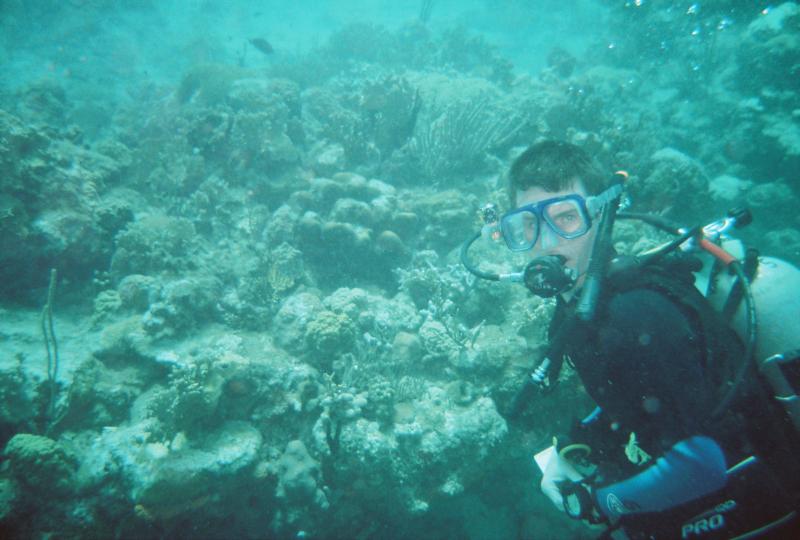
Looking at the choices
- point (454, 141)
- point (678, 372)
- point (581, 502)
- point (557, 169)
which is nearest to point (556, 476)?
point (581, 502)

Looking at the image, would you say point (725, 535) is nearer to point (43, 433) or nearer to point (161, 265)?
point (43, 433)

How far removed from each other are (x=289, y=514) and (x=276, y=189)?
563cm

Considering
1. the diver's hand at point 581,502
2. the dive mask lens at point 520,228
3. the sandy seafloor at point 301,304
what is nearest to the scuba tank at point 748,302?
the dive mask lens at point 520,228

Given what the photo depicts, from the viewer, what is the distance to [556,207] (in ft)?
8.00

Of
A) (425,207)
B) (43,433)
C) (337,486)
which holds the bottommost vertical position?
(337,486)

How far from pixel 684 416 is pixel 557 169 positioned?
66.6 inches

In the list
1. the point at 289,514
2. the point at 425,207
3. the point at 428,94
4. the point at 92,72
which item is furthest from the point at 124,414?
the point at 92,72

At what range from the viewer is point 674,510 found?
6.01 feet

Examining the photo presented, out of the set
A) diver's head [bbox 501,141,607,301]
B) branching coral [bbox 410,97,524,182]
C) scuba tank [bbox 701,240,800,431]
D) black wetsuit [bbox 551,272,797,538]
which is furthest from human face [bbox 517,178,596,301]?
branching coral [bbox 410,97,524,182]

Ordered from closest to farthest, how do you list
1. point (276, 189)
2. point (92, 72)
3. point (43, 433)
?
point (43, 433)
point (276, 189)
point (92, 72)

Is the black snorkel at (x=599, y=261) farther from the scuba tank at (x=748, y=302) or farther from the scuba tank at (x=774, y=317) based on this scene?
the scuba tank at (x=774, y=317)

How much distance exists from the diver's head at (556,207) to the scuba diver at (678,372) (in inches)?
0.5

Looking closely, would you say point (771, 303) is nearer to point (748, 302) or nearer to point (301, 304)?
point (748, 302)

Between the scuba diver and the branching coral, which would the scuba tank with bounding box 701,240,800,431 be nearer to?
the scuba diver
